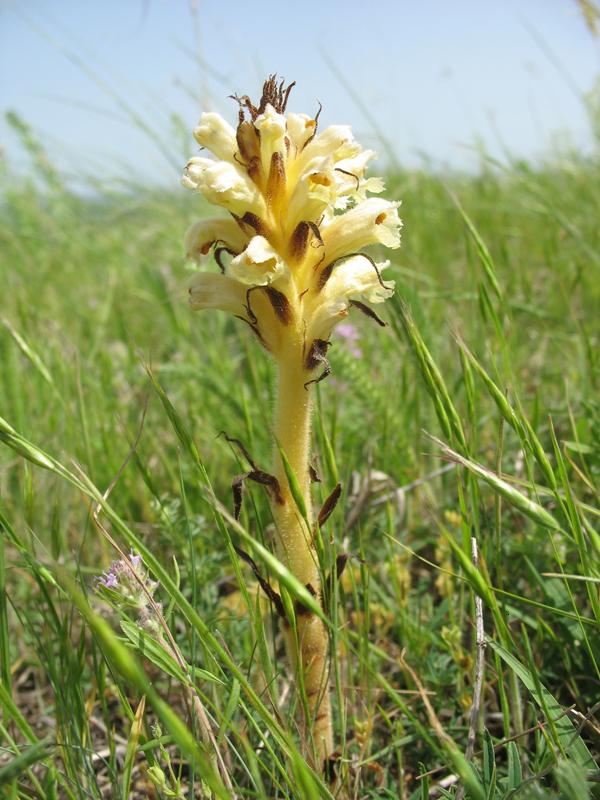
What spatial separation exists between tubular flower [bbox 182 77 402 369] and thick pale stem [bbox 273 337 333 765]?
63 millimetres

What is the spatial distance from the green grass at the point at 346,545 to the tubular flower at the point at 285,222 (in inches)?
7.3

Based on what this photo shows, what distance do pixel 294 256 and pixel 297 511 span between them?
0.53 meters

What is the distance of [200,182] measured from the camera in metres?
1.39

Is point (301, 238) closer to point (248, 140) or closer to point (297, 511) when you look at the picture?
point (248, 140)

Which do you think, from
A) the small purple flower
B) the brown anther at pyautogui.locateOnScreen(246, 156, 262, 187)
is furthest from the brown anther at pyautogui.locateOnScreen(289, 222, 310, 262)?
the small purple flower

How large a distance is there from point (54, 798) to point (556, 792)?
897 mm

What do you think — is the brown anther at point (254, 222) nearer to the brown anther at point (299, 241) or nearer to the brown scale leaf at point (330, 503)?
the brown anther at point (299, 241)

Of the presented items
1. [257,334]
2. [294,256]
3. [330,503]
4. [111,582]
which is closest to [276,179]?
[294,256]

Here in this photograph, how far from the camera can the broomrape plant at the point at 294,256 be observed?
1384 mm

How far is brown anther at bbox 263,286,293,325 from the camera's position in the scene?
4.61 ft

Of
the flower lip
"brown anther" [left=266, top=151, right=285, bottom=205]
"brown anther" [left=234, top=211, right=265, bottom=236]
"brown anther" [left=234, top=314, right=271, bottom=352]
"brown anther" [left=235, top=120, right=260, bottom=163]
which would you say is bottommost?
"brown anther" [left=234, top=314, right=271, bottom=352]

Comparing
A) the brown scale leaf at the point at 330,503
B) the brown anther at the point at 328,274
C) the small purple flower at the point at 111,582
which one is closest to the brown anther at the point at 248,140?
the brown anther at the point at 328,274

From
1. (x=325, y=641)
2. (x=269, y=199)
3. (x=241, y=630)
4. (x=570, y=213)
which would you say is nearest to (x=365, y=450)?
(x=241, y=630)

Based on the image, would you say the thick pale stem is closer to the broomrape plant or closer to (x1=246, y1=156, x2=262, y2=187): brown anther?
the broomrape plant
